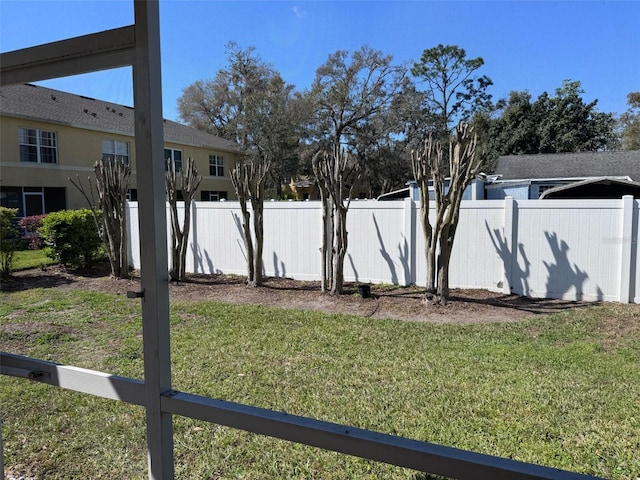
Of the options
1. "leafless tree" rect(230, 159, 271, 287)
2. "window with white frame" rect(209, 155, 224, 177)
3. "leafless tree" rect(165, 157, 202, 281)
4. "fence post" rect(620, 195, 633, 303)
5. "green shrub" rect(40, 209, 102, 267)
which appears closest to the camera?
"fence post" rect(620, 195, 633, 303)

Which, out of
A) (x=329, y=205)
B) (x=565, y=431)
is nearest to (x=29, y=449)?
(x=565, y=431)

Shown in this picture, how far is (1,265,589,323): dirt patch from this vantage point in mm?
5812

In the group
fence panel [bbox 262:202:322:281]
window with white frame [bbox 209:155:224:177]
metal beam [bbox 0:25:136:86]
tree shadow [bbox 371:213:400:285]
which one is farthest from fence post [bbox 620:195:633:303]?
window with white frame [bbox 209:155:224:177]

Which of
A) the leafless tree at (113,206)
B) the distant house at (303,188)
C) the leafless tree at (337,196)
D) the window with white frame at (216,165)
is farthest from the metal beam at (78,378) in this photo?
the distant house at (303,188)

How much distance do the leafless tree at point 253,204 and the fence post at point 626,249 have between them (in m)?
5.50

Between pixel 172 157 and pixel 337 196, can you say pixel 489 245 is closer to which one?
pixel 337 196

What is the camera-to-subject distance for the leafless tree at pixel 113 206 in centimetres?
805

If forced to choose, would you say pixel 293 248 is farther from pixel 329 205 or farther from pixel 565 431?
pixel 565 431

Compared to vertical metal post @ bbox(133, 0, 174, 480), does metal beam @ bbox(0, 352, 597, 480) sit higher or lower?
lower

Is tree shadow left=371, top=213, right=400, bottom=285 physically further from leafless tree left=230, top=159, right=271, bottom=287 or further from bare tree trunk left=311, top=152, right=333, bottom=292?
leafless tree left=230, top=159, right=271, bottom=287

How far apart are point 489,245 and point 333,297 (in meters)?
2.62

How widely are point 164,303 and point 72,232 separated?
8.88 meters

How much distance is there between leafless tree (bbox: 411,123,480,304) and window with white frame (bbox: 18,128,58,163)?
9002 millimetres

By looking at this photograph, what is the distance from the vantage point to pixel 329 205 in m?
7.50
